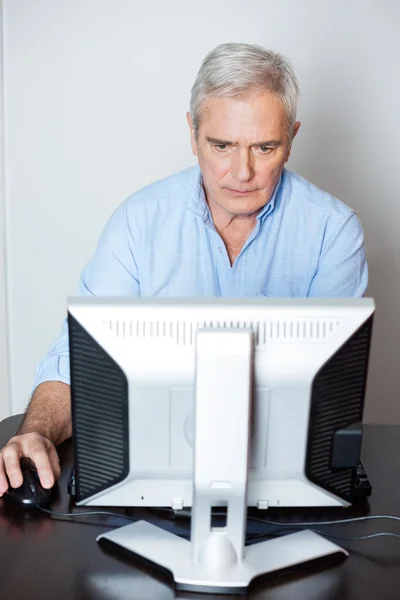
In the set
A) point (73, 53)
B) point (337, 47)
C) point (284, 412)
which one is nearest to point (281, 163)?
point (284, 412)

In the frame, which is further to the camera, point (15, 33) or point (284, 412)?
point (15, 33)

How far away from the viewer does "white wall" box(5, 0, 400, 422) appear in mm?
2912

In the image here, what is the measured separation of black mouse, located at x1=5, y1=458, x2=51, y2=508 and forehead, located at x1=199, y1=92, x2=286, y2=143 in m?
0.91

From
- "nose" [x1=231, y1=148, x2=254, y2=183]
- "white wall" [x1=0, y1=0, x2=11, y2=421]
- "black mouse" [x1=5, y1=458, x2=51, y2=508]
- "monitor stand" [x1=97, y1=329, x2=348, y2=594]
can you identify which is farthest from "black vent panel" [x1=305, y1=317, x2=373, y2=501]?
"white wall" [x1=0, y1=0, x2=11, y2=421]

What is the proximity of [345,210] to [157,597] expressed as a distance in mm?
1210

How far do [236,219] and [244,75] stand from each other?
0.40 meters

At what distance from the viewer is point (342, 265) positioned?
6.86ft

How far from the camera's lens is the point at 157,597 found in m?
1.24

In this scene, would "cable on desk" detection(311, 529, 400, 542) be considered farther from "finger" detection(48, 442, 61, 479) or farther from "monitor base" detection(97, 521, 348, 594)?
"finger" detection(48, 442, 61, 479)

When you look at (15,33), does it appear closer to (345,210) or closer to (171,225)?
(171,225)

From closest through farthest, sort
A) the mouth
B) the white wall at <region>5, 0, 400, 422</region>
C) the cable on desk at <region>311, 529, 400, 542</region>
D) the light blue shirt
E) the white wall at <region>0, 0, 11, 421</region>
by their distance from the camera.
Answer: the cable on desk at <region>311, 529, 400, 542</region> < the mouth < the light blue shirt < the white wall at <region>5, 0, 400, 422</region> < the white wall at <region>0, 0, 11, 421</region>

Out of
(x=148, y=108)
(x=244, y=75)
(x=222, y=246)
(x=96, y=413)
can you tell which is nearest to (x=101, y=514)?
(x=96, y=413)

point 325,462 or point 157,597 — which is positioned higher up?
point 325,462

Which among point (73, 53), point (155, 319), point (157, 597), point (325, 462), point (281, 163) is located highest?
point (73, 53)
